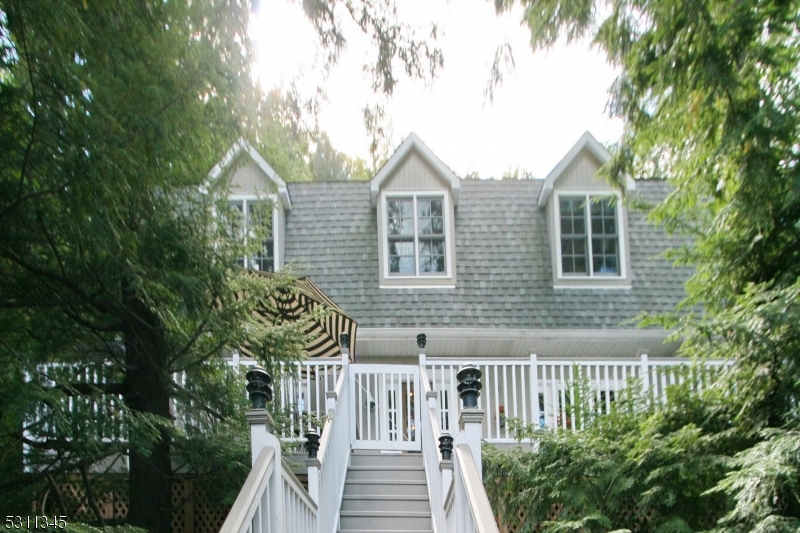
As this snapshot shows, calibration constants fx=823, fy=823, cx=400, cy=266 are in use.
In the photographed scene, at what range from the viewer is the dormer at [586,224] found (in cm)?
1307

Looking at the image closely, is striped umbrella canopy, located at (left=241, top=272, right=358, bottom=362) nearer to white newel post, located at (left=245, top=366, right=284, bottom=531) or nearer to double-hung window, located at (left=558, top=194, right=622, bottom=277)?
double-hung window, located at (left=558, top=194, right=622, bottom=277)

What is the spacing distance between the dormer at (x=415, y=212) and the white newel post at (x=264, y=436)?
28.4 ft

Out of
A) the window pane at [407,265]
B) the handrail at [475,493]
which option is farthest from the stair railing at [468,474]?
the window pane at [407,265]

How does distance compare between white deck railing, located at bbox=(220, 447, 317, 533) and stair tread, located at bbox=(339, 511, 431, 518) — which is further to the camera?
stair tread, located at bbox=(339, 511, 431, 518)

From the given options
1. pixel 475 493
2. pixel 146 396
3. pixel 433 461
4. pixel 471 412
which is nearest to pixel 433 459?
pixel 433 461

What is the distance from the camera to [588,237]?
1314 centimetres

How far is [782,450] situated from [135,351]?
5.34 metres

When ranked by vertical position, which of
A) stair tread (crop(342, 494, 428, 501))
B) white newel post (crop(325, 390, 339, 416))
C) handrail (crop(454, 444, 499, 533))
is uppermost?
white newel post (crop(325, 390, 339, 416))

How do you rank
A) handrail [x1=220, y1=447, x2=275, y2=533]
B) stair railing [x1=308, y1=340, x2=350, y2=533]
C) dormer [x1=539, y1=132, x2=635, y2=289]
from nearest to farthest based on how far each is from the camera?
handrail [x1=220, y1=447, x2=275, y2=533] → stair railing [x1=308, y1=340, x2=350, y2=533] → dormer [x1=539, y1=132, x2=635, y2=289]

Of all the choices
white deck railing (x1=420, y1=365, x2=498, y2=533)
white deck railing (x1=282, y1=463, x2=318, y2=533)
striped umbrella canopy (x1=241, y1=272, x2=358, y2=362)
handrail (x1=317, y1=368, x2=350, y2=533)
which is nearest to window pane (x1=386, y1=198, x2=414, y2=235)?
striped umbrella canopy (x1=241, y1=272, x2=358, y2=362)

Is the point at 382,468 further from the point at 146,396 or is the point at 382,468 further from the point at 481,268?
the point at 481,268

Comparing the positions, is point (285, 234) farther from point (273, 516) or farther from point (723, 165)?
point (273, 516)

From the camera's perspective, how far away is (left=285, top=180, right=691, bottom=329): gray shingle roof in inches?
492

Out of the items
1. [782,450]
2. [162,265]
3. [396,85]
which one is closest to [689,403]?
[782,450]
